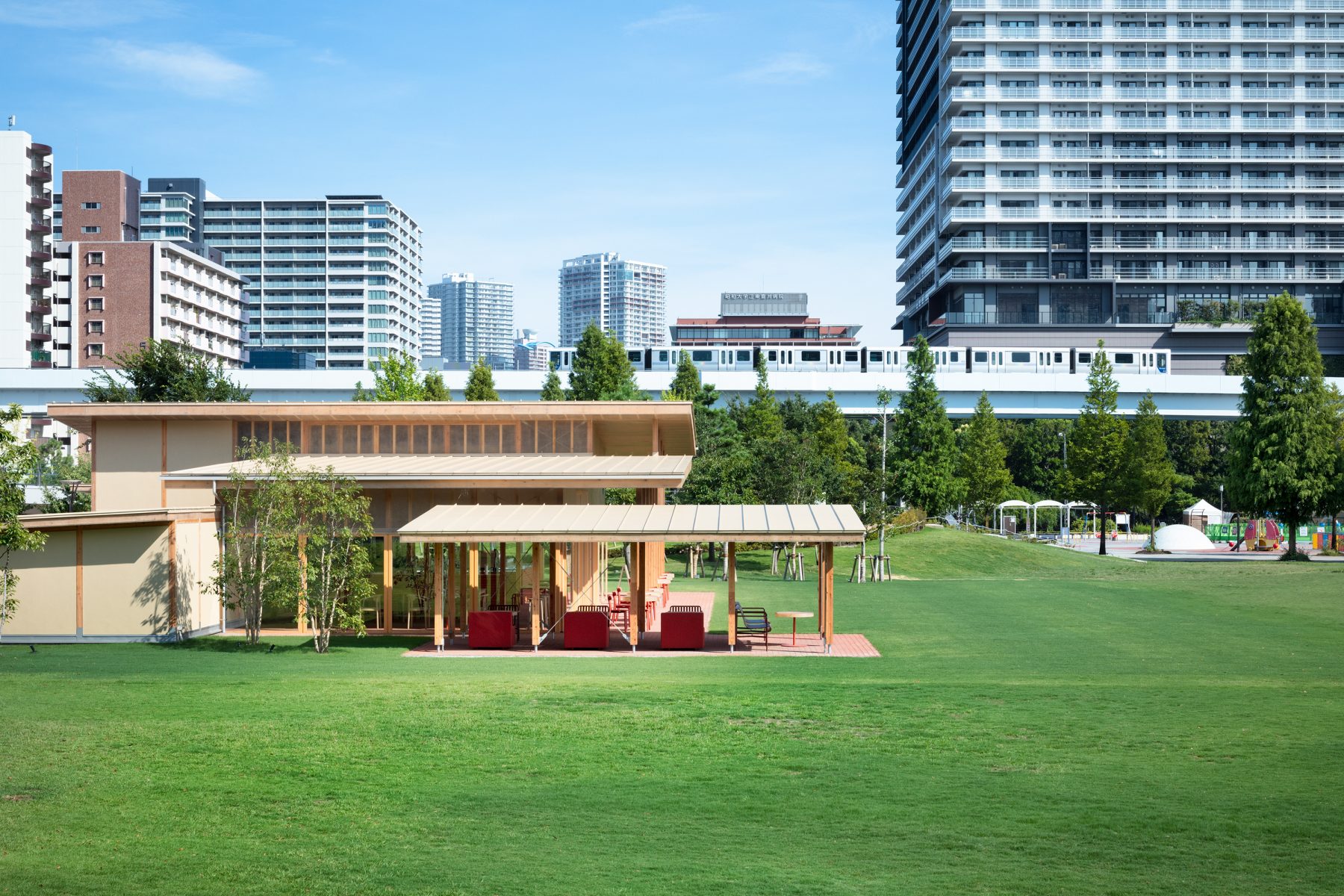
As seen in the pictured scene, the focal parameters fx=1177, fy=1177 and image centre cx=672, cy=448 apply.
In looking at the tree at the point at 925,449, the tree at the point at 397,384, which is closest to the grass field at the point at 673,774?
the tree at the point at 397,384

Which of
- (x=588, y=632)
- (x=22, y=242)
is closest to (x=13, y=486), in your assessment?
(x=588, y=632)

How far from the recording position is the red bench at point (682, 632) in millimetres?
22859

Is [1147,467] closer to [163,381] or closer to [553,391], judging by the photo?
[553,391]

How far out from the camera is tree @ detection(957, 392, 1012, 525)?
71500mm

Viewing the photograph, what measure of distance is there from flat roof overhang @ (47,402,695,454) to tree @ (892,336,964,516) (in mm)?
31304

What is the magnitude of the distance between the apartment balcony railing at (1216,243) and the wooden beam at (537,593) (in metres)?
110

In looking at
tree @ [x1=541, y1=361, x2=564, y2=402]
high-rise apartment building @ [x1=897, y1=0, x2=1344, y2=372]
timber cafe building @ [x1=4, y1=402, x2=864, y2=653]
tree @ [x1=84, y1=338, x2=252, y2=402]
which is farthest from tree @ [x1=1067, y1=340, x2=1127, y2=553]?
high-rise apartment building @ [x1=897, y1=0, x2=1344, y2=372]

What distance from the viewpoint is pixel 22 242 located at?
106 metres

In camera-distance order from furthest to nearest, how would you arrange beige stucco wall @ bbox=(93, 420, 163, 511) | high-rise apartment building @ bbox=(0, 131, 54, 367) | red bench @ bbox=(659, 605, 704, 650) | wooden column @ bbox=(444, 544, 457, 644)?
high-rise apartment building @ bbox=(0, 131, 54, 367) < beige stucco wall @ bbox=(93, 420, 163, 511) < wooden column @ bbox=(444, 544, 457, 644) < red bench @ bbox=(659, 605, 704, 650)

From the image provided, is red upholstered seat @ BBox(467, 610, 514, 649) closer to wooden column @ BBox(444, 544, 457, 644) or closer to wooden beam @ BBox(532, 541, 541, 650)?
wooden beam @ BBox(532, 541, 541, 650)

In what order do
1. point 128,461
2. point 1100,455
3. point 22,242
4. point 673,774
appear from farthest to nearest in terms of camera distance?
point 22,242, point 1100,455, point 128,461, point 673,774

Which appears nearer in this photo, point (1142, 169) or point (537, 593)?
point (537, 593)

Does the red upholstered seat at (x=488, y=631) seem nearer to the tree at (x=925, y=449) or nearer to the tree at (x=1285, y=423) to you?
the tree at (x=925, y=449)

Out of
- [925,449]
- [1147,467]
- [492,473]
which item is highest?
[925,449]
